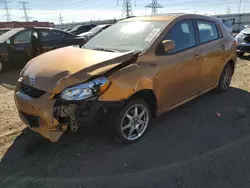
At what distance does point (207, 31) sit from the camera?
4.63m

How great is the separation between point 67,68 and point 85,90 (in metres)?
0.42

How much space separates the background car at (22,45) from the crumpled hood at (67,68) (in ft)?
14.4

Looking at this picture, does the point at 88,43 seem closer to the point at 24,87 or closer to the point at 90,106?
the point at 24,87

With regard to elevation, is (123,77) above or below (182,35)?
below

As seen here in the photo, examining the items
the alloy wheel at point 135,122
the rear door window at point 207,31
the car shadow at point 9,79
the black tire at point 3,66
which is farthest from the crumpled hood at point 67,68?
the black tire at point 3,66

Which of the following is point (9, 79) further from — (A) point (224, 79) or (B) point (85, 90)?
(A) point (224, 79)

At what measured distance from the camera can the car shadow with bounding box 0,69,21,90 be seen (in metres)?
6.56

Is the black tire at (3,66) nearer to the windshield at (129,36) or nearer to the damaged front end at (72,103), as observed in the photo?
the windshield at (129,36)

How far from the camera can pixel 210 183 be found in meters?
2.60

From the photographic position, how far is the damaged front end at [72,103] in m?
2.75

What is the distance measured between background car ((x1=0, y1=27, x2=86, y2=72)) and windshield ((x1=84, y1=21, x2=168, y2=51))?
360 cm

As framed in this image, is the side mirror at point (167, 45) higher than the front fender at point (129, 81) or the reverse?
higher

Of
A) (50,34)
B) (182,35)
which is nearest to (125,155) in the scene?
(182,35)

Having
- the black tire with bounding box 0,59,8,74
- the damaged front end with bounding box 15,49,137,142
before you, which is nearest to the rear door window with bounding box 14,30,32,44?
the black tire with bounding box 0,59,8,74
